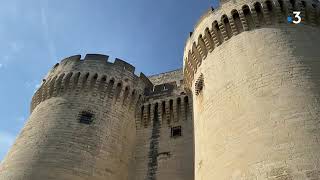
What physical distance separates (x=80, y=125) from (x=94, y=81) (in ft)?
6.47

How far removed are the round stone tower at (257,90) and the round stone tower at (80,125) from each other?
9.46ft

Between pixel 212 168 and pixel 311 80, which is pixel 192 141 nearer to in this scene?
pixel 212 168

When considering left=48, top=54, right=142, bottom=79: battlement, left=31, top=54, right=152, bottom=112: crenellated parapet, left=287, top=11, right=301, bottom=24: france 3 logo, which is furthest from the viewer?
left=48, top=54, right=142, bottom=79: battlement

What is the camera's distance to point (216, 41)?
34.5ft

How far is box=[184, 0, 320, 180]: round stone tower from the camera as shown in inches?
286

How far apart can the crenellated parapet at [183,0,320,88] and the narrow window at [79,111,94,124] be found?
12.4 ft

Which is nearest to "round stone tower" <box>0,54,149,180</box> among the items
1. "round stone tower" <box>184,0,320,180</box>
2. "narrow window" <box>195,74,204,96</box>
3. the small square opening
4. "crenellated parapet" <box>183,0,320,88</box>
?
the small square opening

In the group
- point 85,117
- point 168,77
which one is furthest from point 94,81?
point 168,77

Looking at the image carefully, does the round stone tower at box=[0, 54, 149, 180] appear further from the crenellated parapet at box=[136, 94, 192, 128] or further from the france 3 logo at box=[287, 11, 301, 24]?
→ the france 3 logo at box=[287, 11, 301, 24]

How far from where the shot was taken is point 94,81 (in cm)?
1315

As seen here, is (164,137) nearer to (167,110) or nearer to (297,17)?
(167,110)

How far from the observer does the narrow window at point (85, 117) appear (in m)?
12.0

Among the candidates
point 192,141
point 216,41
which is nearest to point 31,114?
point 192,141

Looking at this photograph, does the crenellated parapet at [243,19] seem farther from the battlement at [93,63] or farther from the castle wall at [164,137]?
the battlement at [93,63]
